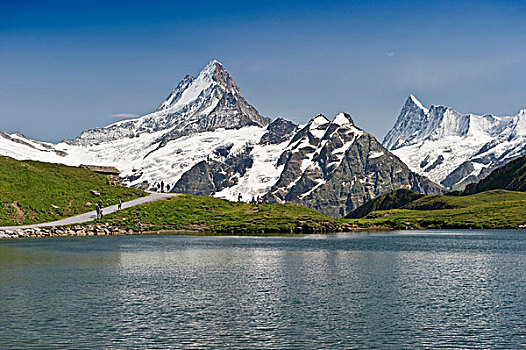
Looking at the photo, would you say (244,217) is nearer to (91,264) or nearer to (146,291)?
(91,264)

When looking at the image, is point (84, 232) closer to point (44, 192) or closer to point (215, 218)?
point (44, 192)

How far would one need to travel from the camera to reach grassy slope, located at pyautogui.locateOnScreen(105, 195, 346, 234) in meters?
153

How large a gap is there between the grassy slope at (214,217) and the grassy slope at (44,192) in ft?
43.0

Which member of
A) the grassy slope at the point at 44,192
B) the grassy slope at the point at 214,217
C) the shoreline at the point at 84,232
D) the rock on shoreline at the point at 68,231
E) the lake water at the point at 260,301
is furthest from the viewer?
the grassy slope at the point at 214,217

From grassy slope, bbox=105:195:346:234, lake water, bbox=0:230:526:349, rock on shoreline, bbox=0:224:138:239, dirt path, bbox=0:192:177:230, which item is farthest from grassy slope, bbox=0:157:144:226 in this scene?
lake water, bbox=0:230:526:349

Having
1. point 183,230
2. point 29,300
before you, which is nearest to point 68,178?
point 183,230

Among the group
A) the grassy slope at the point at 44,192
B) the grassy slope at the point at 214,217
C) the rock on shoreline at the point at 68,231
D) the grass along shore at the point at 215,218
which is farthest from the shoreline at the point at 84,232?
the grassy slope at the point at 44,192

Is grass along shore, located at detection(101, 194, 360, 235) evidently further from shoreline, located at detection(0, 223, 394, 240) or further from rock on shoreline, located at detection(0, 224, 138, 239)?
rock on shoreline, located at detection(0, 224, 138, 239)

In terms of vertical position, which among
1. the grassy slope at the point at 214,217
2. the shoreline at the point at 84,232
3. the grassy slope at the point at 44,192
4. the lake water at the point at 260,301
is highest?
the grassy slope at the point at 44,192

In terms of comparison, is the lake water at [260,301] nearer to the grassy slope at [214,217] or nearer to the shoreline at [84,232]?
the shoreline at [84,232]

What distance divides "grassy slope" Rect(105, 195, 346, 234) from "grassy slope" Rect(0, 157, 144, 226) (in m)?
13.1

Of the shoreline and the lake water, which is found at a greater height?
the shoreline

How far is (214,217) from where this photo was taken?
537 feet

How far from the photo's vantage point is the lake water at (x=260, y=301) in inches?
1443
